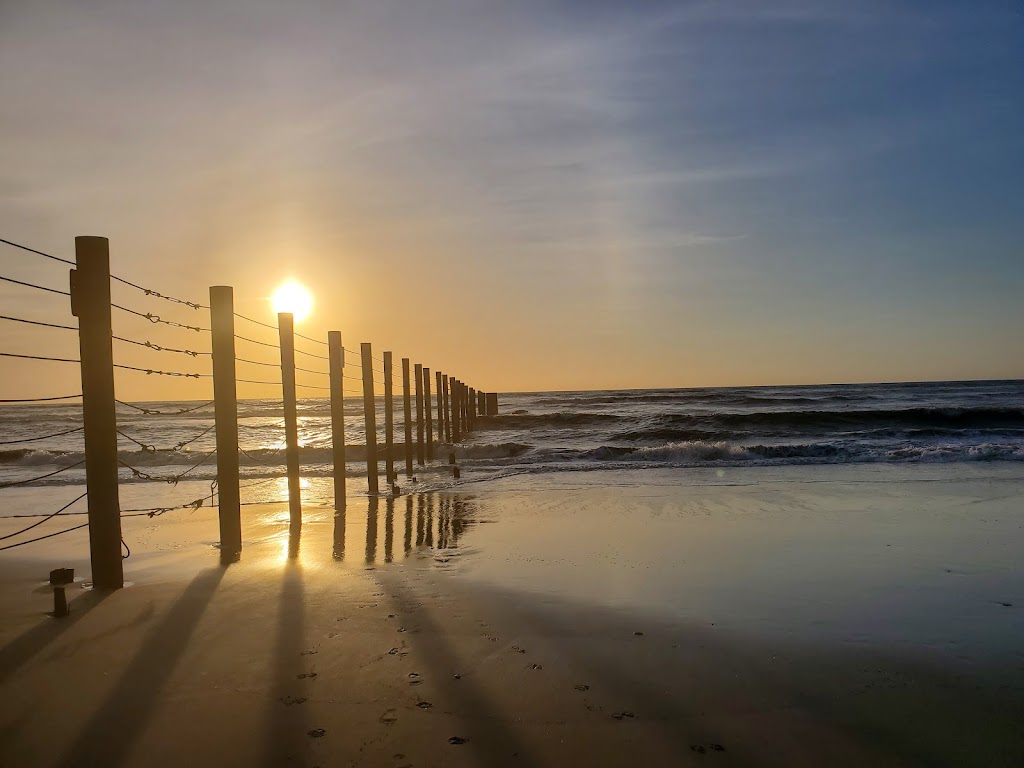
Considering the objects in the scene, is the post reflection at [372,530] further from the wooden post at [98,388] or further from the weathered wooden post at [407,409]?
the weathered wooden post at [407,409]

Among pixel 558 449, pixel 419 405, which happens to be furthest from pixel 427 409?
pixel 558 449

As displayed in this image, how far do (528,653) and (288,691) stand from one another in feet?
4.48

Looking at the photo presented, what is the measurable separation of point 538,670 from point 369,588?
2.22 metres

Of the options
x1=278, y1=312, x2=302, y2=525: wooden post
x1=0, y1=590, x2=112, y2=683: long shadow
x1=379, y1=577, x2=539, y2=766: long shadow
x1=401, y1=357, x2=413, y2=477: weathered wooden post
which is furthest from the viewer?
x1=401, y1=357, x2=413, y2=477: weathered wooden post

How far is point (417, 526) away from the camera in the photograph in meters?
9.72

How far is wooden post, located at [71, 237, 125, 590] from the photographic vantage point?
538 centimetres

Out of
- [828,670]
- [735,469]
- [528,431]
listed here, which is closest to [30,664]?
[828,670]

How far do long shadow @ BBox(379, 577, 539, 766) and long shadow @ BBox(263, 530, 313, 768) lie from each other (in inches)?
26.3

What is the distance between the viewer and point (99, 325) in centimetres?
541

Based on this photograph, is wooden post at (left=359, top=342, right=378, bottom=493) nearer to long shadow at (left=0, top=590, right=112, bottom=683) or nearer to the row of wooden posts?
the row of wooden posts

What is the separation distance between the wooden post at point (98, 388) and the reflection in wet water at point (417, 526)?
80.3 inches

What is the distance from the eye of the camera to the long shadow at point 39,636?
13.1ft

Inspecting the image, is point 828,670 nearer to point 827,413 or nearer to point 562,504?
point 562,504

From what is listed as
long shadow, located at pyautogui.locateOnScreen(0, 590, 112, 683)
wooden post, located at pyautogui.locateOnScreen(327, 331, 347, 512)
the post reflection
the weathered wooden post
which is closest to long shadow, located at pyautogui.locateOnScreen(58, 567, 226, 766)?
long shadow, located at pyautogui.locateOnScreen(0, 590, 112, 683)
